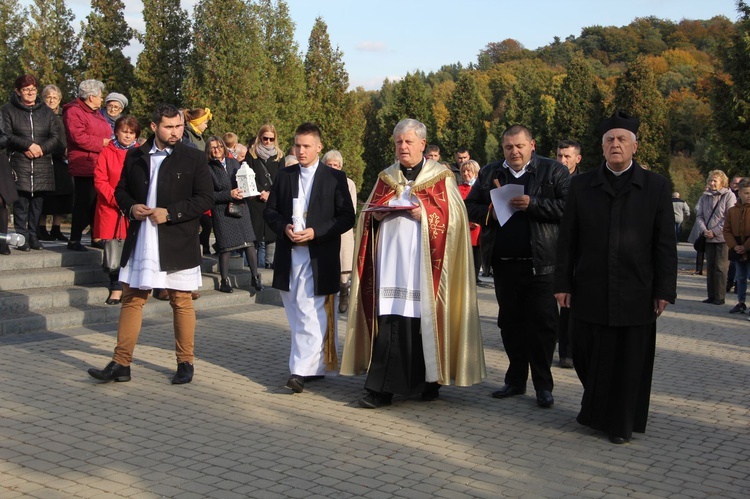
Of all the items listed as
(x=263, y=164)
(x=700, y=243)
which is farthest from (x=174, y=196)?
(x=700, y=243)

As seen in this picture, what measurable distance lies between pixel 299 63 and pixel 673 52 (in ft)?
210

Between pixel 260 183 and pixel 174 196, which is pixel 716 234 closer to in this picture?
pixel 260 183

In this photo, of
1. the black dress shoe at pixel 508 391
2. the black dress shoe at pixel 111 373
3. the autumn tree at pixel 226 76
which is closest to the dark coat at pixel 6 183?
the black dress shoe at pixel 111 373

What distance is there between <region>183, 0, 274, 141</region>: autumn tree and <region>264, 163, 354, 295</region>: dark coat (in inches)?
899

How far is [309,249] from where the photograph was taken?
734 cm

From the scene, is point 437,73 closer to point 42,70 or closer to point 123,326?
point 42,70

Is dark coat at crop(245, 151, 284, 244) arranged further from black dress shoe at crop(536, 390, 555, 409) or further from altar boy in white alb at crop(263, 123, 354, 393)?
black dress shoe at crop(536, 390, 555, 409)

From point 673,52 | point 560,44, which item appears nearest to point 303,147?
point 673,52

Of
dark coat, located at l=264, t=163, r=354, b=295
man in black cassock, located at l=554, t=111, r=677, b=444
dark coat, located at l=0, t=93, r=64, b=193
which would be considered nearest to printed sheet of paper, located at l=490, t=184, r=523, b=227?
man in black cassock, located at l=554, t=111, r=677, b=444

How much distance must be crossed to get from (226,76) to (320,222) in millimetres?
24278

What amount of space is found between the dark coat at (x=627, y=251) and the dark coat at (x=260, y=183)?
271 inches

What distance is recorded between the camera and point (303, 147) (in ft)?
24.3

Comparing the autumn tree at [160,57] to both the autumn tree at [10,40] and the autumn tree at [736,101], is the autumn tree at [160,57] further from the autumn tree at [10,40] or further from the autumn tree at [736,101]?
the autumn tree at [736,101]

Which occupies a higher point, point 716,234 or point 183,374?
point 716,234
